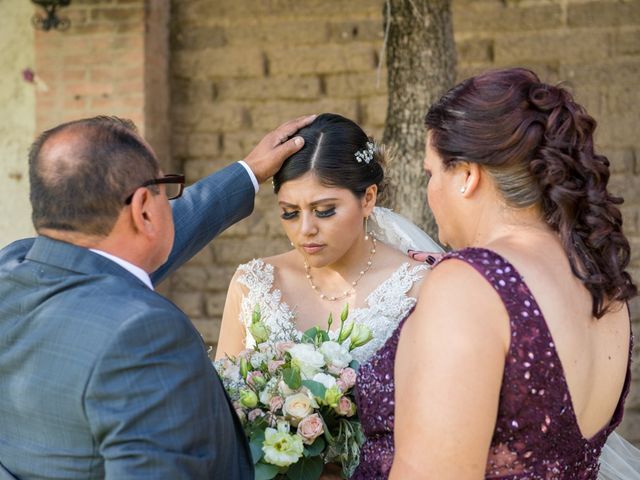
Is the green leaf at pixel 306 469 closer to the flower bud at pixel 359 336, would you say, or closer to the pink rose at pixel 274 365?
the pink rose at pixel 274 365

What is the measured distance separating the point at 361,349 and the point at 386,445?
0.80 metres

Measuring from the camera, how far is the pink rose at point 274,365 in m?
2.86

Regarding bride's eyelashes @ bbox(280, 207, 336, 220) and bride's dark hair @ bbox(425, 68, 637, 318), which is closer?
bride's dark hair @ bbox(425, 68, 637, 318)

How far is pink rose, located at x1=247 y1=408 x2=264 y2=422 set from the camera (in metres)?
2.77

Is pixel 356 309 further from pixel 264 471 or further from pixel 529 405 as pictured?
pixel 529 405

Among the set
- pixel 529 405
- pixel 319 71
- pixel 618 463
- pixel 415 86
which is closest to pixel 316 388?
pixel 529 405

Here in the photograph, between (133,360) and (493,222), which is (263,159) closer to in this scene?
(493,222)

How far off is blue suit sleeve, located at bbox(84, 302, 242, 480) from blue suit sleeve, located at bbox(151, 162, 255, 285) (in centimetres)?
116

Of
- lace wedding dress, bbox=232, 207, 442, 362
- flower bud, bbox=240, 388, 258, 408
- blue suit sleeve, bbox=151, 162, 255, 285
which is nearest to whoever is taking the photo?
flower bud, bbox=240, 388, 258, 408

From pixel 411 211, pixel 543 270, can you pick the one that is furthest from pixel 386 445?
pixel 411 211

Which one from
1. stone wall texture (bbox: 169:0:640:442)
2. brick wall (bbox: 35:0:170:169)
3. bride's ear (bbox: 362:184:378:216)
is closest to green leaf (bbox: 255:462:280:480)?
bride's ear (bbox: 362:184:378:216)

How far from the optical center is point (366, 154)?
3766 millimetres

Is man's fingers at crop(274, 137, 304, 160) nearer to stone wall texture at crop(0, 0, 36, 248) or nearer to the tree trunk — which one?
the tree trunk

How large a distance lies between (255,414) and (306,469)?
8.6 inches
